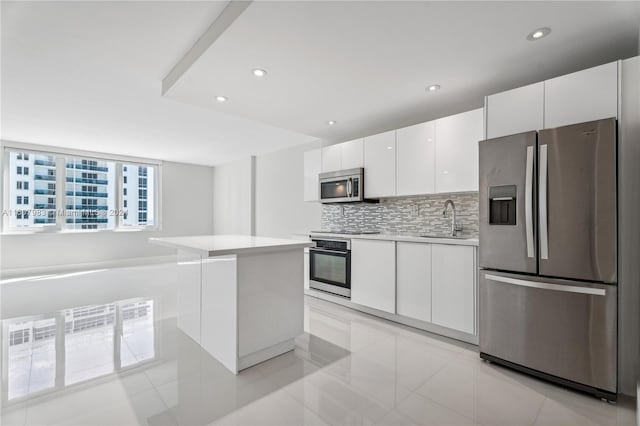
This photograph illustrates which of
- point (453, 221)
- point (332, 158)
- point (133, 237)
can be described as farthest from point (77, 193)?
point (453, 221)

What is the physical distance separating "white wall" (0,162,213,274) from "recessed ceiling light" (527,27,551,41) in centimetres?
773

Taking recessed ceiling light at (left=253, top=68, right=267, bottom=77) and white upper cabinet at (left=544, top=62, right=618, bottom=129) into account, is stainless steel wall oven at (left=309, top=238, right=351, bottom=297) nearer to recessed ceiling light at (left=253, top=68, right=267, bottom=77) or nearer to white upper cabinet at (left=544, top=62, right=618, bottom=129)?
recessed ceiling light at (left=253, top=68, right=267, bottom=77)

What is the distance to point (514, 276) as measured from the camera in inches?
83.7

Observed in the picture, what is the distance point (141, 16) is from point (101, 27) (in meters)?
0.39

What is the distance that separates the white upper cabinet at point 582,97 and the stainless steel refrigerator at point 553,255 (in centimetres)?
17

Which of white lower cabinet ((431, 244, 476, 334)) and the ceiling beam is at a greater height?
the ceiling beam

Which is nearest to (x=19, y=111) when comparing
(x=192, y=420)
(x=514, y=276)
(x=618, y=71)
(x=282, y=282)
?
(x=282, y=282)

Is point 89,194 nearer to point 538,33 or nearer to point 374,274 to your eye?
point 374,274

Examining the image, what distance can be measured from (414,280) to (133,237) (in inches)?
272

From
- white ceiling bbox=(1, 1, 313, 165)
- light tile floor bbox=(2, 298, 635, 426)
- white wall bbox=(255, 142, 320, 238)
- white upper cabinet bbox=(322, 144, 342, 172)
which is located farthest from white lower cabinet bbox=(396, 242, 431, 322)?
white ceiling bbox=(1, 1, 313, 165)

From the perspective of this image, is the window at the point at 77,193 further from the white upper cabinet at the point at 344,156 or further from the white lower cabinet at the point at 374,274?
the white lower cabinet at the point at 374,274

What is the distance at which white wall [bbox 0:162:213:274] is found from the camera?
5.73 m

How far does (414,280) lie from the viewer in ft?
9.62

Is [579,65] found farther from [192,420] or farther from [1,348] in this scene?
[1,348]
